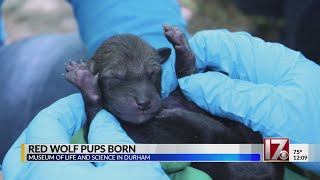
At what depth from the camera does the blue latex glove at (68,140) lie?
1069mm

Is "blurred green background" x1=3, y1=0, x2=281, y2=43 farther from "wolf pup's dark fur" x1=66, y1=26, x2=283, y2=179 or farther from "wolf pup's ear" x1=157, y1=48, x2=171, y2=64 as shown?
"wolf pup's dark fur" x1=66, y1=26, x2=283, y2=179

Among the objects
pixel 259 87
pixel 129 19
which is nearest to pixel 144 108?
pixel 259 87

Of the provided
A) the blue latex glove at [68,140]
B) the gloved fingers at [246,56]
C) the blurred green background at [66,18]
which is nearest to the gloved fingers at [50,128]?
the blue latex glove at [68,140]

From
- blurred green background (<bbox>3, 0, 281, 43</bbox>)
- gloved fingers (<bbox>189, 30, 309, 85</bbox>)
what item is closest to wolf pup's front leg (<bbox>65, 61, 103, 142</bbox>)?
gloved fingers (<bbox>189, 30, 309, 85</bbox>)

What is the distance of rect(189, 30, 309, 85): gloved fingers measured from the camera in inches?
54.6

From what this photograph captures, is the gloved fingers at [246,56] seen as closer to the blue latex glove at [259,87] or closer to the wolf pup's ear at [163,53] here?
the blue latex glove at [259,87]

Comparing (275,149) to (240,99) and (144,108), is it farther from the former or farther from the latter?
(144,108)

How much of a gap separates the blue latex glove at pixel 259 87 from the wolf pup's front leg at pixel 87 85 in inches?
10.1

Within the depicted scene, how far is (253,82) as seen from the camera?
4.68 feet

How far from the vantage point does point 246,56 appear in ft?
4.67

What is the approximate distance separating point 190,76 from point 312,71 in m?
0.35

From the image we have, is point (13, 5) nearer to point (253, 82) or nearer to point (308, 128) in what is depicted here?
point (253, 82)

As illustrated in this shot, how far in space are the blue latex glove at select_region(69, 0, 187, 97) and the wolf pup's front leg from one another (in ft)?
1.39

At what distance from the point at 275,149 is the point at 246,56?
1.16ft
